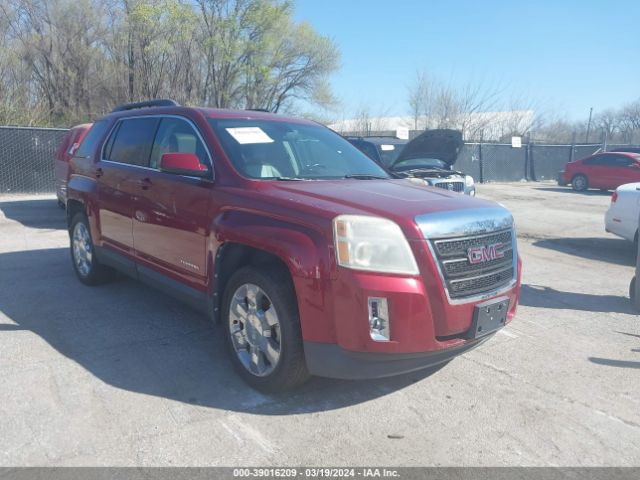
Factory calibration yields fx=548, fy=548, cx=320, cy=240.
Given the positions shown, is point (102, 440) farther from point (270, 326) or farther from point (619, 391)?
point (619, 391)

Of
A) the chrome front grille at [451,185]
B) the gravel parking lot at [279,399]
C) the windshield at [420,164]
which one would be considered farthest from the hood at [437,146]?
the gravel parking lot at [279,399]

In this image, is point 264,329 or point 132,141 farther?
point 132,141

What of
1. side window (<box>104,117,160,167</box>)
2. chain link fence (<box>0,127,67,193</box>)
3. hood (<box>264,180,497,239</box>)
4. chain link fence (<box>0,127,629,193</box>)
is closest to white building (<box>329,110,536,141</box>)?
chain link fence (<box>0,127,629,193</box>)

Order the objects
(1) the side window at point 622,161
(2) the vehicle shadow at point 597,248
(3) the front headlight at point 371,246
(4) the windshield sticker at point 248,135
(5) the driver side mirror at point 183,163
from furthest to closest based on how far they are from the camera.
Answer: (1) the side window at point 622,161, (2) the vehicle shadow at point 597,248, (4) the windshield sticker at point 248,135, (5) the driver side mirror at point 183,163, (3) the front headlight at point 371,246

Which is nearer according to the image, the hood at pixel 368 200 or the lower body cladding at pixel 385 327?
the lower body cladding at pixel 385 327

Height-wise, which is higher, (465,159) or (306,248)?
(465,159)

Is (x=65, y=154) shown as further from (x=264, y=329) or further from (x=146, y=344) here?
(x=264, y=329)

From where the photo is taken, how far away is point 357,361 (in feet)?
10.5

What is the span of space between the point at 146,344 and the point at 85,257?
7.07ft

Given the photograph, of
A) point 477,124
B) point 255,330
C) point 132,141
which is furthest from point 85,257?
point 477,124

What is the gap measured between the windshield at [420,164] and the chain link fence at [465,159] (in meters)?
9.13

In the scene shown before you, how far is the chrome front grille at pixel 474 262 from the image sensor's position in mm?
3312

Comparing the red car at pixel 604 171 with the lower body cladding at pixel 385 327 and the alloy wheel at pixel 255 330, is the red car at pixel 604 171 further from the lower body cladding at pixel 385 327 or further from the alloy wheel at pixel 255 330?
the alloy wheel at pixel 255 330

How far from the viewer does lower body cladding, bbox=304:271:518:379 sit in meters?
3.12
